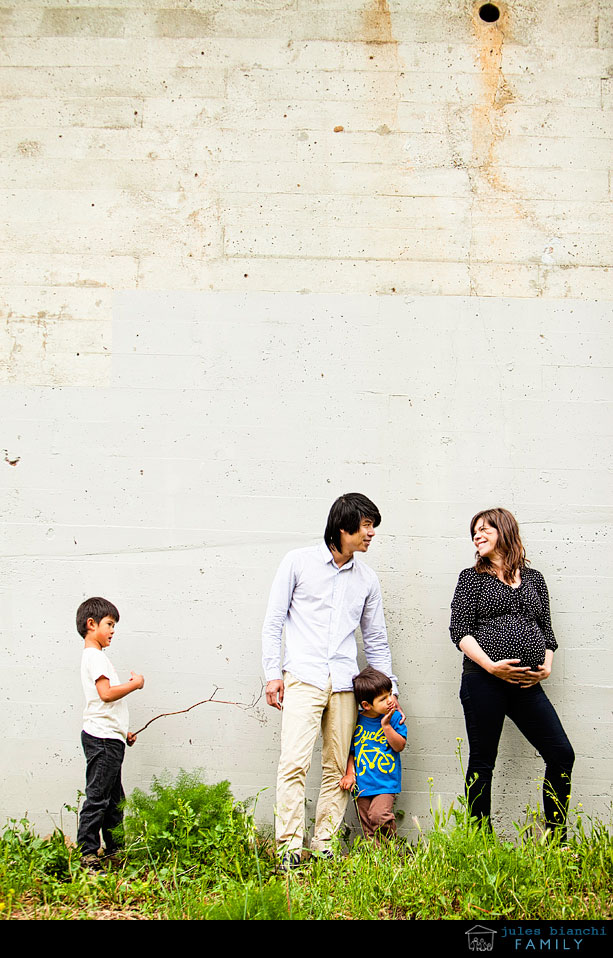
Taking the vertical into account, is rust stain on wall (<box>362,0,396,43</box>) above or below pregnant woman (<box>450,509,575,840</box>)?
above

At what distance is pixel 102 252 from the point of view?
4.87 metres

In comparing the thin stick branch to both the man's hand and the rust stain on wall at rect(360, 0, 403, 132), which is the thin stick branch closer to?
the man's hand

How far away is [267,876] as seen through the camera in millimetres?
3943

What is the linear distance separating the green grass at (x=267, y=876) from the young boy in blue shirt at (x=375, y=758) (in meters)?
0.16

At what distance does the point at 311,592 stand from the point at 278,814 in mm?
1103

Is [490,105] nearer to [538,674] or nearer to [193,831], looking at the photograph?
[538,674]

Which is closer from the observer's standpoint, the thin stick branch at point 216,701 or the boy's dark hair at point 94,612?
the boy's dark hair at point 94,612

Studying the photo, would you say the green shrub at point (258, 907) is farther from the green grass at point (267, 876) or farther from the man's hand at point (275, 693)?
the man's hand at point (275, 693)

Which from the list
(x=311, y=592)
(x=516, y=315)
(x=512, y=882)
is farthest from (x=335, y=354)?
(x=512, y=882)

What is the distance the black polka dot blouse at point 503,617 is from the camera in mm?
4195

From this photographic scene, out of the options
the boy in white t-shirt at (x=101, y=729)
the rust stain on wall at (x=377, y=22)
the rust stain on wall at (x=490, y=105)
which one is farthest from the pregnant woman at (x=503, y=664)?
the rust stain on wall at (x=377, y=22)

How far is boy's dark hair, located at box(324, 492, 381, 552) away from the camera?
4258 mm

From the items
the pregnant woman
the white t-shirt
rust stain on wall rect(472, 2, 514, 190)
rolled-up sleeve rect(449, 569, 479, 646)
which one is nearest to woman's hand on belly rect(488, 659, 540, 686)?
the pregnant woman
